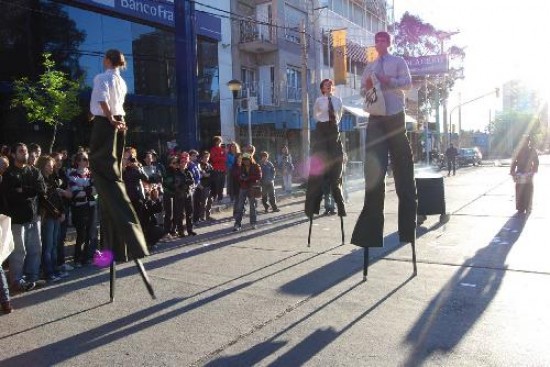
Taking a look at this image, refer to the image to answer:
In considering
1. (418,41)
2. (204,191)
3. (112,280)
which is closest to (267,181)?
(204,191)

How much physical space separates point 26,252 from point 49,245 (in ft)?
1.44

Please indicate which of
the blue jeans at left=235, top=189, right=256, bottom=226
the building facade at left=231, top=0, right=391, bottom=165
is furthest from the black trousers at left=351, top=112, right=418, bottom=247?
the building facade at left=231, top=0, right=391, bottom=165

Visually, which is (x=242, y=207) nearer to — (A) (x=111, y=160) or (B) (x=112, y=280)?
(B) (x=112, y=280)

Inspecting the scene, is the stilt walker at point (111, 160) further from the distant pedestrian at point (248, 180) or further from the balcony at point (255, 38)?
the balcony at point (255, 38)

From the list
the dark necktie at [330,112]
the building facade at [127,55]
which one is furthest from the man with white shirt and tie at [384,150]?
the building facade at [127,55]

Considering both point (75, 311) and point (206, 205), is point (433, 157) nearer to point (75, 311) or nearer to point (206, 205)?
point (206, 205)

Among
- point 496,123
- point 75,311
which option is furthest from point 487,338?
point 496,123

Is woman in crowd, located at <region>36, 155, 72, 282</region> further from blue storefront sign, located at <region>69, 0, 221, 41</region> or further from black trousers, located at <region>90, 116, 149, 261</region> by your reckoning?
blue storefront sign, located at <region>69, 0, 221, 41</region>

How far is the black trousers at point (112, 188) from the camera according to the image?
189 inches

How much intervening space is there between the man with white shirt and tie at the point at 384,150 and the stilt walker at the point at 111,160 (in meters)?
2.30

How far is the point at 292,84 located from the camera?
2834cm

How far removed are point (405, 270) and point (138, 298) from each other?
2.99 meters

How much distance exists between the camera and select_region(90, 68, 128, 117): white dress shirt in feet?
15.6

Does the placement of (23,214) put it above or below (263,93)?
below
